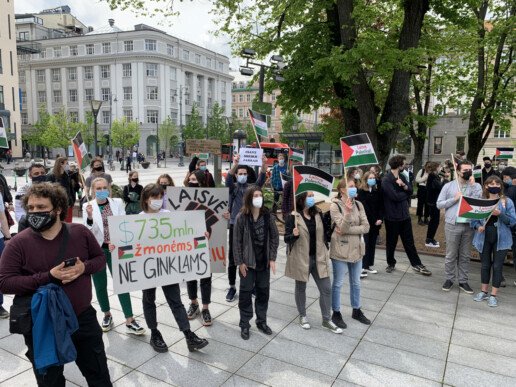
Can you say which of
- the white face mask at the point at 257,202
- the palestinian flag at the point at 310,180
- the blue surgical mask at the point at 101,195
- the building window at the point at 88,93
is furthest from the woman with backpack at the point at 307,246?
the building window at the point at 88,93

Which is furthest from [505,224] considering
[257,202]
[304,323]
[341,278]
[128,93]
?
[128,93]

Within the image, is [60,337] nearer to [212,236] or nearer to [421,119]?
[212,236]

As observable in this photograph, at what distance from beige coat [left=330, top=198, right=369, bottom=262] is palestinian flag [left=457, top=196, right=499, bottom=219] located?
A: 1.75 meters

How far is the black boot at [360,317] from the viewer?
546 cm

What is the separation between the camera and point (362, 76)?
1070 centimetres

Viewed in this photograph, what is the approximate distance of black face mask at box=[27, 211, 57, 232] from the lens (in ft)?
9.60

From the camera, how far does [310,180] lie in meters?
5.27

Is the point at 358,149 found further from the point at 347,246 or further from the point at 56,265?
the point at 56,265

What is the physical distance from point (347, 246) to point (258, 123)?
4.25 metres

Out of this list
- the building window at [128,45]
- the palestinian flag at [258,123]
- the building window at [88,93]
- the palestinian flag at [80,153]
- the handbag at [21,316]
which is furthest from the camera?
the building window at [88,93]

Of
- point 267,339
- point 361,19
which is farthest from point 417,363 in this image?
point 361,19

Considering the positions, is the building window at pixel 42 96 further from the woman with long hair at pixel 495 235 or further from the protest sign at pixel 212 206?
the woman with long hair at pixel 495 235

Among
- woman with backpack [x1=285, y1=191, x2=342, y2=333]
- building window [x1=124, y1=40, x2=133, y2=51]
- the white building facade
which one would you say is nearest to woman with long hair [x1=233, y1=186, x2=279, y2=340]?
woman with backpack [x1=285, y1=191, x2=342, y2=333]

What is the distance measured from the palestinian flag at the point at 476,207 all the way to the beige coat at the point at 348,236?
1746mm
